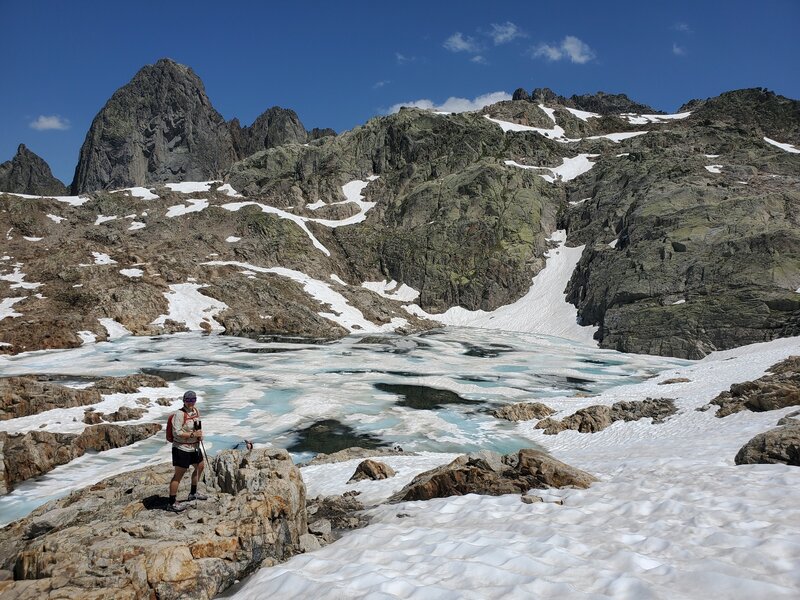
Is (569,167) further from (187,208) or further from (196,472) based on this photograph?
(196,472)

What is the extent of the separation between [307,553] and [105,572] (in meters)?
3.31

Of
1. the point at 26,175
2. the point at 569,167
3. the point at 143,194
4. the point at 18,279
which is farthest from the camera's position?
the point at 26,175

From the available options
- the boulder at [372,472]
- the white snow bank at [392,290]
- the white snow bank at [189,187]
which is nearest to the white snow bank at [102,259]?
the white snow bank at [392,290]

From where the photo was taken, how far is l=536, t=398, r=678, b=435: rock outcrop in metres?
23.4

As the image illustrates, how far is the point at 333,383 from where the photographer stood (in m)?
36.5

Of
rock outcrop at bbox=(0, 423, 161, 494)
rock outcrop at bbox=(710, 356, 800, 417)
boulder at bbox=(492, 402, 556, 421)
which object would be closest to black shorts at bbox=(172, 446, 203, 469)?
rock outcrop at bbox=(0, 423, 161, 494)

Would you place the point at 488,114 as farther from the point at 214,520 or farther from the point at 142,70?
the point at 214,520

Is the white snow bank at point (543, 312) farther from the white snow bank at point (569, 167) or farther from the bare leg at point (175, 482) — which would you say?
the bare leg at point (175, 482)

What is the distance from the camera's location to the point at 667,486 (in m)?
10.1

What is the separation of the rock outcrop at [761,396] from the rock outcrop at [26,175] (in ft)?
662

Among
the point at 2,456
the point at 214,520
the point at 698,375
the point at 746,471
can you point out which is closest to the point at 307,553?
the point at 214,520

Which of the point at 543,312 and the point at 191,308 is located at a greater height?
the point at 191,308

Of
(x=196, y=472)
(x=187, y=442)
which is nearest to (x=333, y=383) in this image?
(x=196, y=472)

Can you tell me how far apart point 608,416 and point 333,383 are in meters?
20.4
